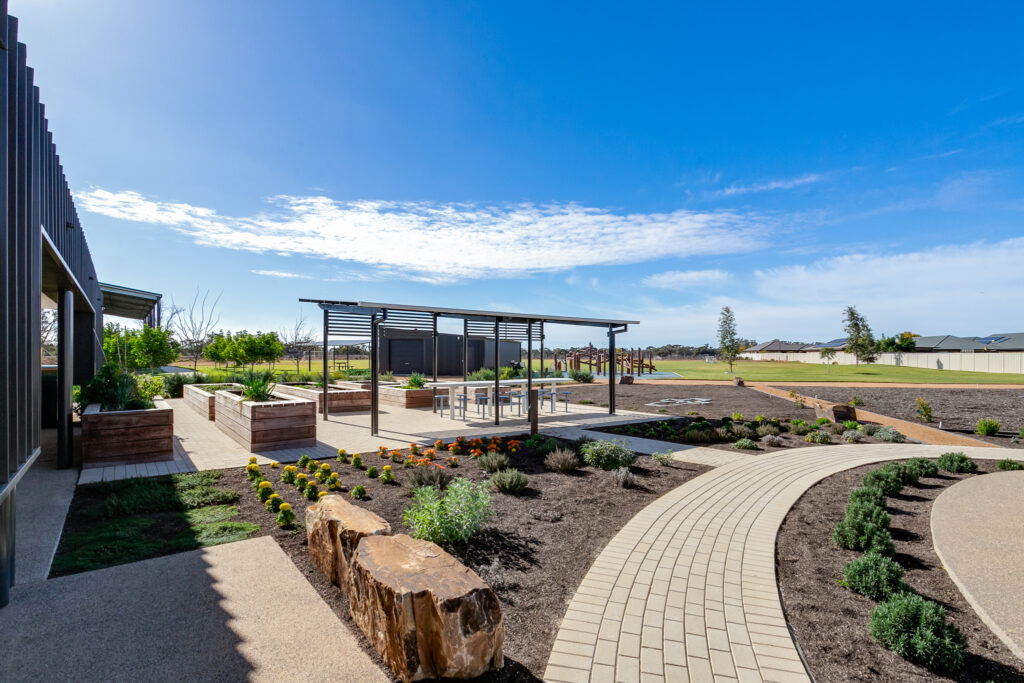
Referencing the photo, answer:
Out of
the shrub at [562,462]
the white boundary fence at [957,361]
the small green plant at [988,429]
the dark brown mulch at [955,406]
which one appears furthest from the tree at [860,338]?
the shrub at [562,462]

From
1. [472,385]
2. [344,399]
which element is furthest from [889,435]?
[344,399]

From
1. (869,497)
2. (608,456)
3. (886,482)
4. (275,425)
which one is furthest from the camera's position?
(275,425)

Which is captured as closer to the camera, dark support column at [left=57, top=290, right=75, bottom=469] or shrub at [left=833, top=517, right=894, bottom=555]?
shrub at [left=833, top=517, right=894, bottom=555]

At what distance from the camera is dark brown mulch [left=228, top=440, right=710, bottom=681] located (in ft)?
8.76

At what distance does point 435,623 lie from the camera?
6.88 ft

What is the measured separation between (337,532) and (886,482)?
6.13m

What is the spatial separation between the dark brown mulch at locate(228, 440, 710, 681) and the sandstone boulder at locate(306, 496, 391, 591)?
100 millimetres

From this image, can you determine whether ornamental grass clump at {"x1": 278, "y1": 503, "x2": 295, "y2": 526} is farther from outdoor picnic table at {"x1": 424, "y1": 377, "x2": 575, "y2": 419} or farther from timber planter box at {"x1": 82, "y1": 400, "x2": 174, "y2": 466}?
outdoor picnic table at {"x1": 424, "y1": 377, "x2": 575, "y2": 419}

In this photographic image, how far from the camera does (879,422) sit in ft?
35.9

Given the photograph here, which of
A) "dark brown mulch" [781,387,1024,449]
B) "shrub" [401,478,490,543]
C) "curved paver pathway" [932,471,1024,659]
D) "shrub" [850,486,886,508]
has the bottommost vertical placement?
"curved paver pathway" [932,471,1024,659]

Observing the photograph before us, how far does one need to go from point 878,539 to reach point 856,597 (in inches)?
38.0

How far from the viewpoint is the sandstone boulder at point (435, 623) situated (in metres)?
2.08

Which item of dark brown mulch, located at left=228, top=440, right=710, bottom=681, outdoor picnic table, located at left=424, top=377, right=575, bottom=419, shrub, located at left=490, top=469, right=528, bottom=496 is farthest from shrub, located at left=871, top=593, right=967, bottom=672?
outdoor picnic table, located at left=424, top=377, right=575, bottom=419

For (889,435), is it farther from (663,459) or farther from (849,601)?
(849,601)
